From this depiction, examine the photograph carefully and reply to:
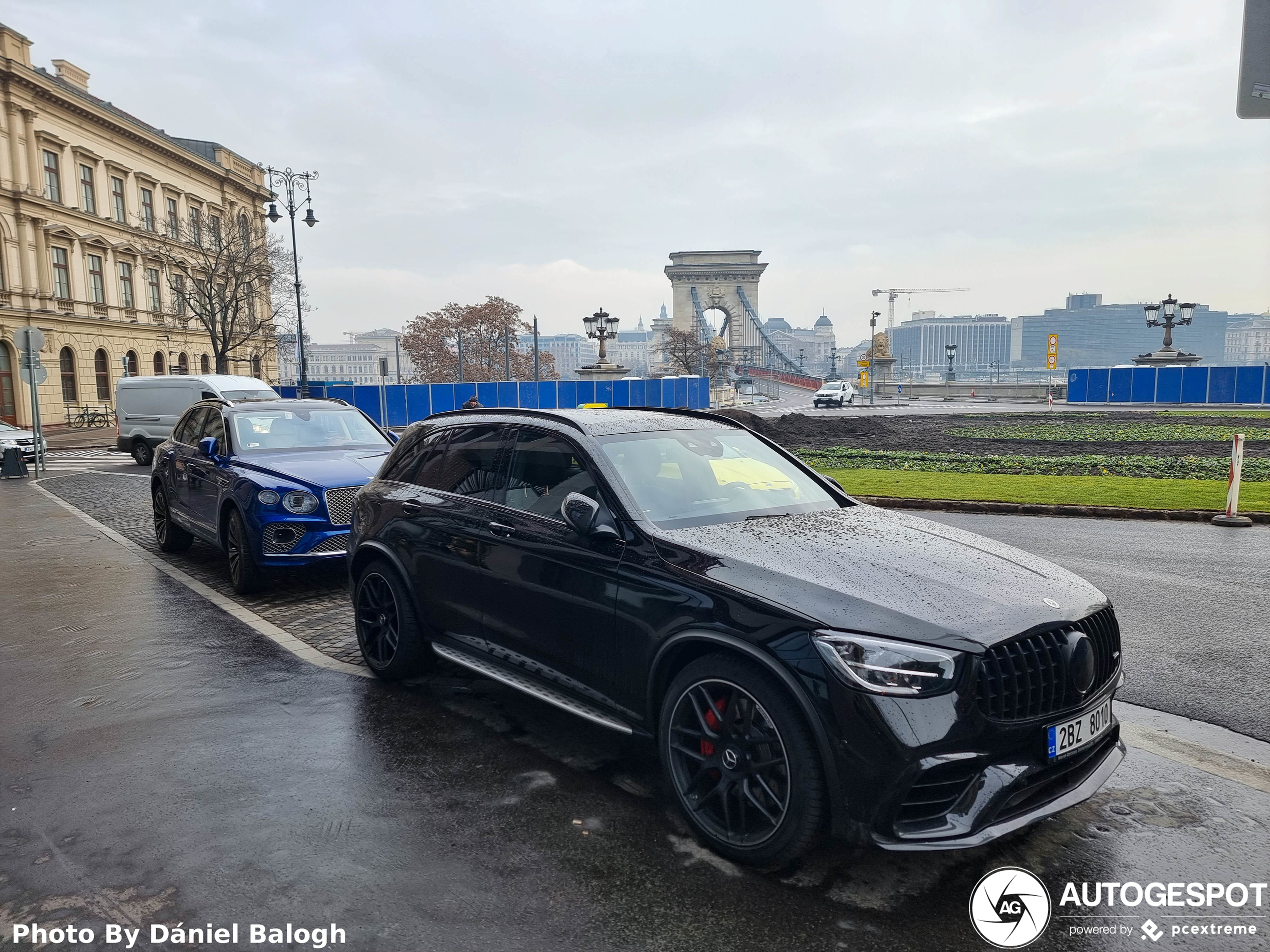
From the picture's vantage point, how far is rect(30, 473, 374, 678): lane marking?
5844 millimetres

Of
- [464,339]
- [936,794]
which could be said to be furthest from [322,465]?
[464,339]

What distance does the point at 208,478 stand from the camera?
865 centimetres

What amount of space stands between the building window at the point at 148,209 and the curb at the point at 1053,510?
161 ft

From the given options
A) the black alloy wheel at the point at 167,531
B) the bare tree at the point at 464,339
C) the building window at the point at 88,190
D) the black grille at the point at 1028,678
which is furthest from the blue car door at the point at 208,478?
the bare tree at the point at 464,339

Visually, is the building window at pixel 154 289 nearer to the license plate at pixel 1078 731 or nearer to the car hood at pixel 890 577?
the car hood at pixel 890 577

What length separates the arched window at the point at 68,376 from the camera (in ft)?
139

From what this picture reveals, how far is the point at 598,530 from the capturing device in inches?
152

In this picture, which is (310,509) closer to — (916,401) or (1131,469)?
(1131,469)

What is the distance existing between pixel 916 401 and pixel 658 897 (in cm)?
6513

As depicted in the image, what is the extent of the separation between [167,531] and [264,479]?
3.30 metres

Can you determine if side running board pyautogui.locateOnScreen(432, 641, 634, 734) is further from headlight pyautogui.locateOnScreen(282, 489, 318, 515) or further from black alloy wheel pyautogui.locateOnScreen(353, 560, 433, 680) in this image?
headlight pyautogui.locateOnScreen(282, 489, 318, 515)

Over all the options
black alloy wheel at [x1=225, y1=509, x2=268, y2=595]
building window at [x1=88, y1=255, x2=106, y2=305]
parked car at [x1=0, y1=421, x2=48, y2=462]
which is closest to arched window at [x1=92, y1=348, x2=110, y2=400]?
building window at [x1=88, y1=255, x2=106, y2=305]

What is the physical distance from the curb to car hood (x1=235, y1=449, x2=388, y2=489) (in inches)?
237

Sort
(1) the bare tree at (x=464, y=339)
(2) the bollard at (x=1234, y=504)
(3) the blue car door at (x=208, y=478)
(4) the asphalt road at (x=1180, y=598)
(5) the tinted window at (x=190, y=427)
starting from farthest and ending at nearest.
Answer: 1. (1) the bare tree at (x=464, y=339)
2. (2) the bollard at (x=1234, y=504)
3. (5) the tinted window at (x=190, y=427)
4. (3) the blue car door at (x=208, y=478)
5. (4) the asphalt road at (x=1180, y=598)
